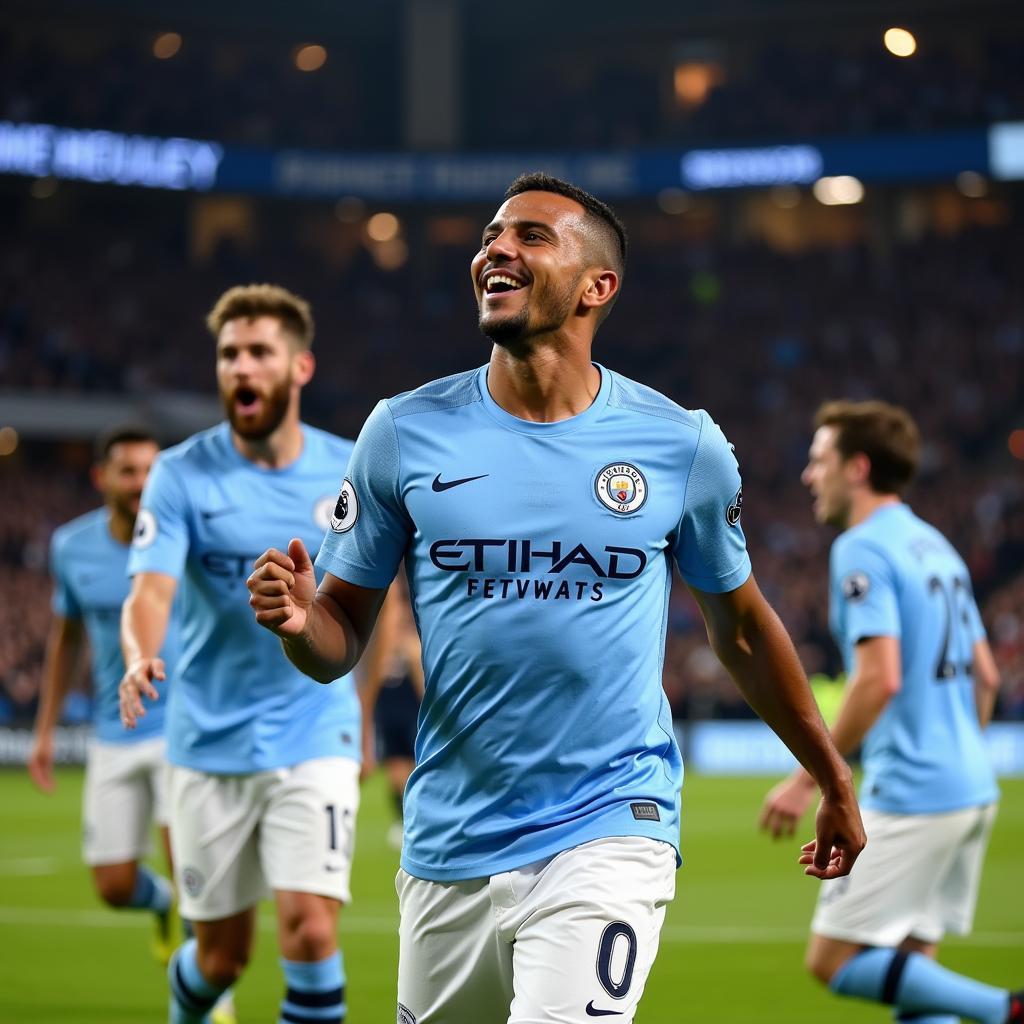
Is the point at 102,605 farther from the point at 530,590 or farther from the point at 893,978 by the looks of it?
the point at 530,590

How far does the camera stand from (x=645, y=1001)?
870cm

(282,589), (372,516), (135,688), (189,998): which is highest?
(372,516)

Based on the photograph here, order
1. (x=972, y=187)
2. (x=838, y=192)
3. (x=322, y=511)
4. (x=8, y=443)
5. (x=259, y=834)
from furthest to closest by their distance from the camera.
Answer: (x=838, y=192) < (x=972, y=187) < (x=8, y=443) < (x=322, y=511) < (x=259, y=834)

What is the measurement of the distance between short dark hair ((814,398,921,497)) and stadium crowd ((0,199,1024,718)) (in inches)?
909

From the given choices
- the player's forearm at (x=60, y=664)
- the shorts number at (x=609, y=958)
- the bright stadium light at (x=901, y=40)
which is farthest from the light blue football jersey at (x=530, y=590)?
the bright stadium light at (x=901, y=40)

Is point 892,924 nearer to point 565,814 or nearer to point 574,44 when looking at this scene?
point 565,814

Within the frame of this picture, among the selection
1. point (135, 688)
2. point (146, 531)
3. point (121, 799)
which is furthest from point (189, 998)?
point (121, 799)

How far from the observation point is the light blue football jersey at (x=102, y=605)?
8867mm

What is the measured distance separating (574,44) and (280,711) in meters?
38.9

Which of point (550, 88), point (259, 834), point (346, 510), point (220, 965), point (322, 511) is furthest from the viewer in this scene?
Answer: point (550, 88)

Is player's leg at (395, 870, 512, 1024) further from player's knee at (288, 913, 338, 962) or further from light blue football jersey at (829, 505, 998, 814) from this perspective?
light blue football jersey at (829, 505, 998, 814)

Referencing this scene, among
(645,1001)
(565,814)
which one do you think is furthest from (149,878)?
(565,814)

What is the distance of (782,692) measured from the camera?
423cm

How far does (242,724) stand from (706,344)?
31.9 meters
